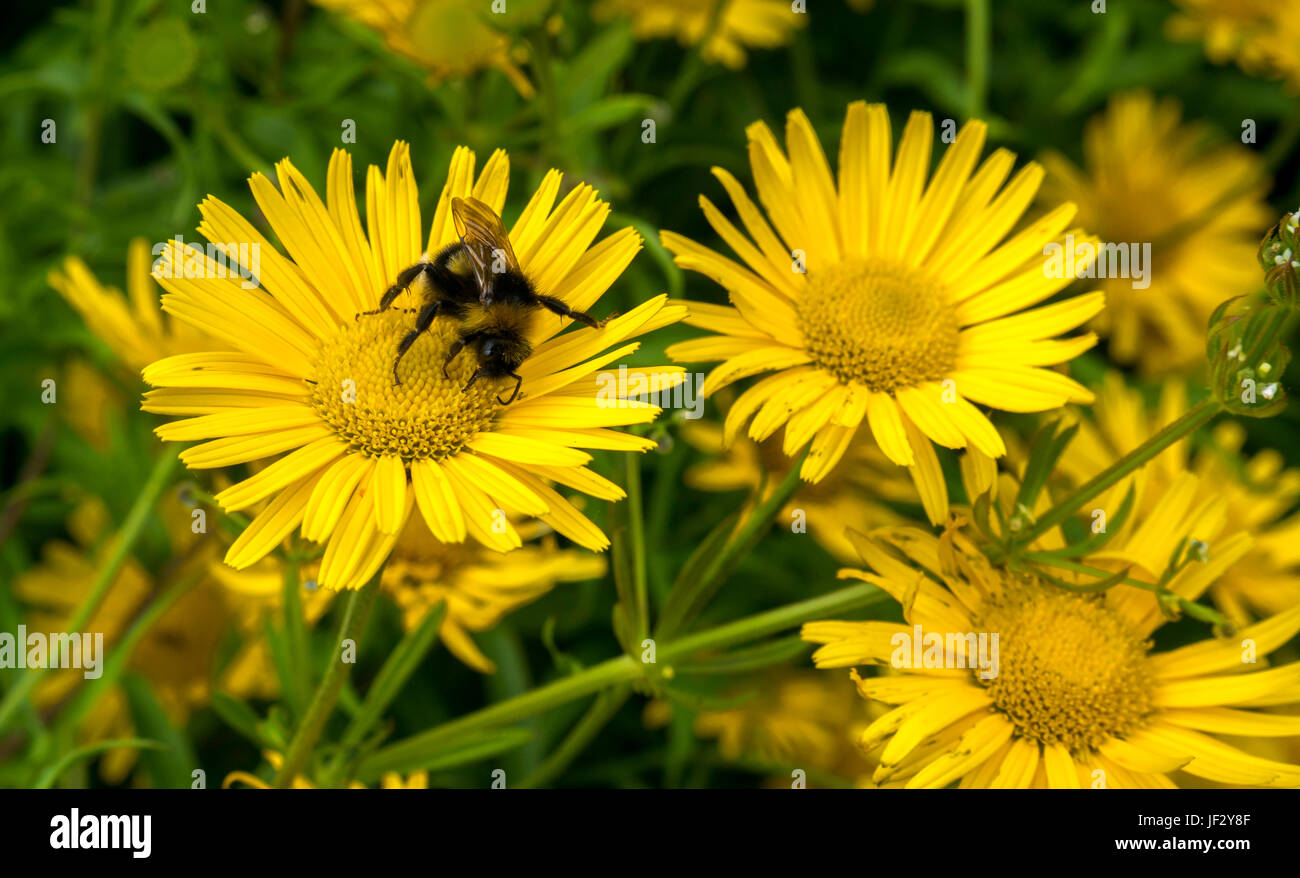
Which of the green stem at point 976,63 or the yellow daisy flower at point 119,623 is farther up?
the green stem at point 976,63

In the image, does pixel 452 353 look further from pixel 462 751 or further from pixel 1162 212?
pixel 1162 212

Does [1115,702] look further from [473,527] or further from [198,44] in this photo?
[198,44]

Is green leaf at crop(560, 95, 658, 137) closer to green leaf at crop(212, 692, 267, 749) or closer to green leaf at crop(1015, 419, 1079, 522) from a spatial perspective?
green leaf at crop(1015, 419, 1079, 522)

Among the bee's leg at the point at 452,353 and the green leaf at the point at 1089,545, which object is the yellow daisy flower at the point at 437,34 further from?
the green leaf at the point at 1089,545

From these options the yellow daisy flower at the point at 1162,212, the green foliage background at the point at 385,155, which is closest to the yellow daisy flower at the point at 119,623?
the green foliage background at the point at 385,155

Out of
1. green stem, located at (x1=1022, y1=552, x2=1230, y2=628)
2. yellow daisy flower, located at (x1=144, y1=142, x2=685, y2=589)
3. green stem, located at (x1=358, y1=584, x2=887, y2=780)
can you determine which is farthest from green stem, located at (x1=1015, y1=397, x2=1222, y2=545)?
yellow daisy flower, located at (x1=144, y1=142, x2=685, y2=589)

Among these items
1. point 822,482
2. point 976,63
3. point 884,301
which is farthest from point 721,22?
point 884,301
